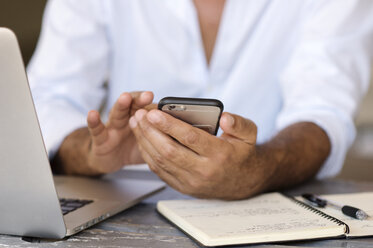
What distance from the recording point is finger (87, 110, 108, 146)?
0.68 m

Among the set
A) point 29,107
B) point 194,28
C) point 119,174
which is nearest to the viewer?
point 29,107

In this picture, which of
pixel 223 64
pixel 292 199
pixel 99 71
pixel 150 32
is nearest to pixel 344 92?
pixel 223 64

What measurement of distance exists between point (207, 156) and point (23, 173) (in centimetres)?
24

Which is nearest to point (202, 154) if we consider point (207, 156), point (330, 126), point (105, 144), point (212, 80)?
point (207, 156)

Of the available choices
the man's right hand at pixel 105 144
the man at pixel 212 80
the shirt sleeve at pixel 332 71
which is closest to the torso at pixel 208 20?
the man at pixel 212 80

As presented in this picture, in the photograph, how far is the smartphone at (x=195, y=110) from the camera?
1.83 ft

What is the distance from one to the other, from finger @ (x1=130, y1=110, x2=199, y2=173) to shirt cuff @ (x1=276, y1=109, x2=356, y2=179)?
1.45 feet

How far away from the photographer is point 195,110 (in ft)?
1.88

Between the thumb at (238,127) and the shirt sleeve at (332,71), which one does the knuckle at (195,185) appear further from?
the shirt sleeve at (332,71)

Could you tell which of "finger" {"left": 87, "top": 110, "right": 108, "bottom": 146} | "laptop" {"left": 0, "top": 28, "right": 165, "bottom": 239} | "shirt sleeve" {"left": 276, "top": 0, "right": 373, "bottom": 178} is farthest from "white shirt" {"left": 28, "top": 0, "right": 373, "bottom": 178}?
"laptop" {"left": 0, "top": 28, "right": 165, "bottom": 239}

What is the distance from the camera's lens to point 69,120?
3.40ft

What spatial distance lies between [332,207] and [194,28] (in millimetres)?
779

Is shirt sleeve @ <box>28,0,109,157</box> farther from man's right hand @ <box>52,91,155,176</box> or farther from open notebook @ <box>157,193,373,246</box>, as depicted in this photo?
open notebook @ <box>157,193,373,246</box>

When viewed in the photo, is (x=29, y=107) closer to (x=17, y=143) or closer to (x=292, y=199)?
(x=17, y=143)
